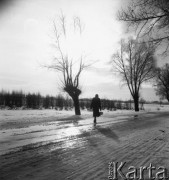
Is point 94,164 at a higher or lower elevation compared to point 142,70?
lower

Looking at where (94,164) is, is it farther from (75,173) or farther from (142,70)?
(142,70)

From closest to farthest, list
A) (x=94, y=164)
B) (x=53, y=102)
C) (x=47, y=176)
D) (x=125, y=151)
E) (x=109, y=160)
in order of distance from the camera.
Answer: (x=47, y=176) → (x=94, y=164) → (x=109, y=160) → (x=125, y=151) → (x=53, y=102)

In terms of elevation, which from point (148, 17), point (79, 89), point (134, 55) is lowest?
point (79, 89)

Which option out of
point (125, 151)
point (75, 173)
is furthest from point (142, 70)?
point (75, 173)

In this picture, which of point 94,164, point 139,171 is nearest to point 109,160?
point 94,164

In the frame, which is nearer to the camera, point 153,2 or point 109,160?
point 109,160

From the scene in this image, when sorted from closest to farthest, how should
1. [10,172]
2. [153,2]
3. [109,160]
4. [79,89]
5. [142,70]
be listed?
[10,172] < [109,160] < [153,2] < [79,89] < [142,70]

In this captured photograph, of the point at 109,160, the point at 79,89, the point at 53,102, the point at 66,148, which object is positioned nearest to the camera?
the point at 109,160

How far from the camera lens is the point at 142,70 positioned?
31.7m

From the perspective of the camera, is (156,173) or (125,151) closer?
(156,173)

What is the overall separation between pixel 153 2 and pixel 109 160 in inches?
→ 315

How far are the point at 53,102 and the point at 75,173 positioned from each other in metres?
34.2

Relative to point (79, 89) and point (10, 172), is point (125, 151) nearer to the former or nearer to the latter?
point (10, 172)

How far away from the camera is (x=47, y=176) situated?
3.78 m
